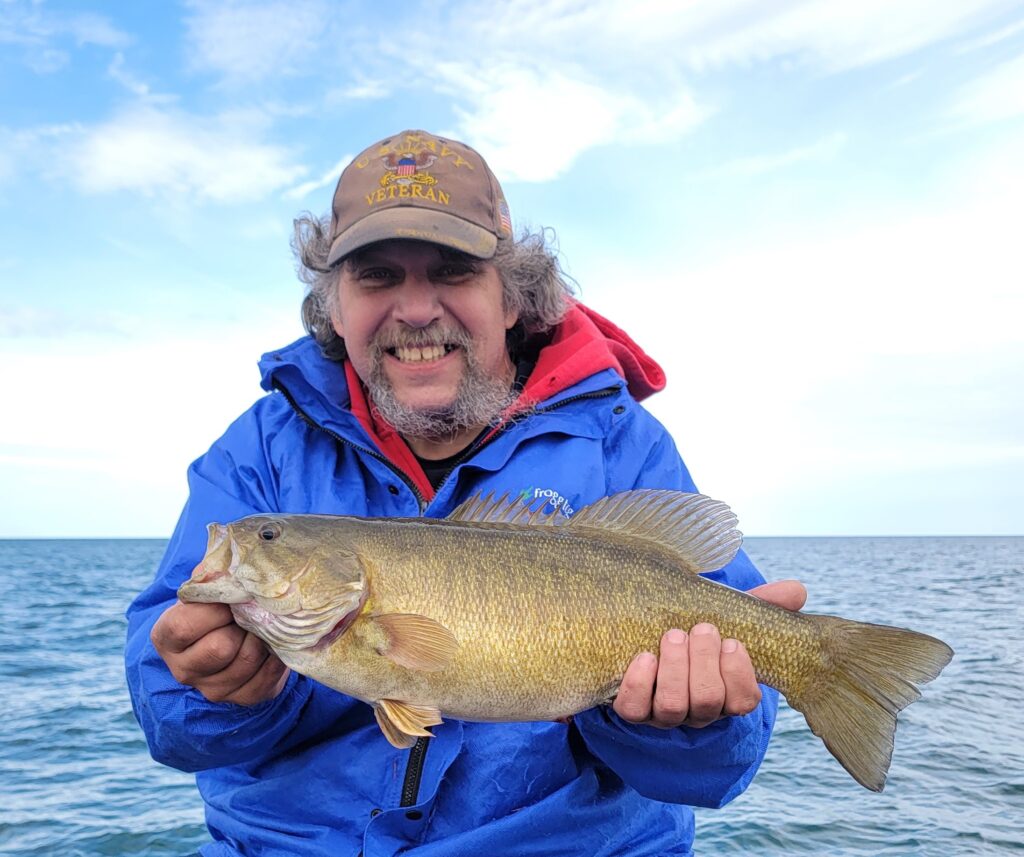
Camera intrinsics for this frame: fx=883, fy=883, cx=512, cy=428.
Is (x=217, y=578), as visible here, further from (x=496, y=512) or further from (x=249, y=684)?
(x=496, y=512)

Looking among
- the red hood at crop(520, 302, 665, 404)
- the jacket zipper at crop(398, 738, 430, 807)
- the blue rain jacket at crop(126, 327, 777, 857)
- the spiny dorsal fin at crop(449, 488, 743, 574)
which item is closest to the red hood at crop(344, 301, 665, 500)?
the red hood at crop(520, 302, 665, 404)

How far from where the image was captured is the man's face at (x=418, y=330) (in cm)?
399

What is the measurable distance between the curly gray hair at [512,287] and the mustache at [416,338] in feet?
1.63

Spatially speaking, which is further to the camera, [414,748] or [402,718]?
[414,748]

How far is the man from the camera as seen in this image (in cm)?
306

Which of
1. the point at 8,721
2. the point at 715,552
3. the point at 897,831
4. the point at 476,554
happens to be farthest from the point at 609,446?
the point at 8,721

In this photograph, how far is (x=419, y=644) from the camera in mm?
2750

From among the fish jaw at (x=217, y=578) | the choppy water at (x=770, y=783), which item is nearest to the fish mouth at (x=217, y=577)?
the fish jaw at (x=217, y=578)

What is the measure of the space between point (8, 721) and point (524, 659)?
36.1 ft

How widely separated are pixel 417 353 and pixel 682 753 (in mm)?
2036

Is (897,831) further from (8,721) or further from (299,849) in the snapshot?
(8,721)

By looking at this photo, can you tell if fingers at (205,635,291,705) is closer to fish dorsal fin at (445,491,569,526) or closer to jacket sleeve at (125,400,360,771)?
jacket sleeve at (125,400,360,771)

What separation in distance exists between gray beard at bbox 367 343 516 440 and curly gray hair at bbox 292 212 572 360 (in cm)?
57

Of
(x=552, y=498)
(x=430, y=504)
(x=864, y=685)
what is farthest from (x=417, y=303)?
(x=864, y=685)
